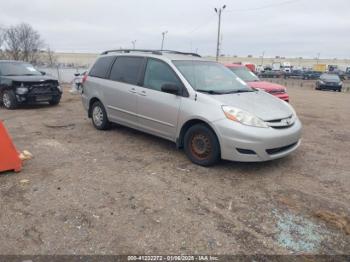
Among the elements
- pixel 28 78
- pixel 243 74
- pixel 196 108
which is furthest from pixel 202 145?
pixel 28 78

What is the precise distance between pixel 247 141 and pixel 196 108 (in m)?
0.97

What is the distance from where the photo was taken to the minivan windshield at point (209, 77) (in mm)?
5418

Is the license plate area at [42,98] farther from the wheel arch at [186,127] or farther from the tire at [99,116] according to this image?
the wheel arch at [186,127]

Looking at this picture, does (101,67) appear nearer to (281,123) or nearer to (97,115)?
(97,115)

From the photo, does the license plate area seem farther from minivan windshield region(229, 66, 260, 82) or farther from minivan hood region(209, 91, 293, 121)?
minivan hood region(209, 91, 293, 121)

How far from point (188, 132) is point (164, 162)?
643 mm

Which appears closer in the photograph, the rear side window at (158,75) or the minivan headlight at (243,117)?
the minivan headlight at (243,117)

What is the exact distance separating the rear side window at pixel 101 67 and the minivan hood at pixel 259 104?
299 centimetres

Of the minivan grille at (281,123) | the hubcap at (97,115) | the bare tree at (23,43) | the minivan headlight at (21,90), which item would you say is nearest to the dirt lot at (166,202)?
the minivan grille at (281,123)

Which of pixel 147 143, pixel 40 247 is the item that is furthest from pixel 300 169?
pixel 40 247

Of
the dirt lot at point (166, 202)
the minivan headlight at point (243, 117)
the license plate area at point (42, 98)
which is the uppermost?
the minivan headlight at point (243, 117)

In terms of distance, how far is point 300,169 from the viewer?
17.0 feet

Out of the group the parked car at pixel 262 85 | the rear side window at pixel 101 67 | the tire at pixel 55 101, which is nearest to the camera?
the rear side window at pixel 101 67

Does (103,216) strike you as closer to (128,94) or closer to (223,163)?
(223,163)
